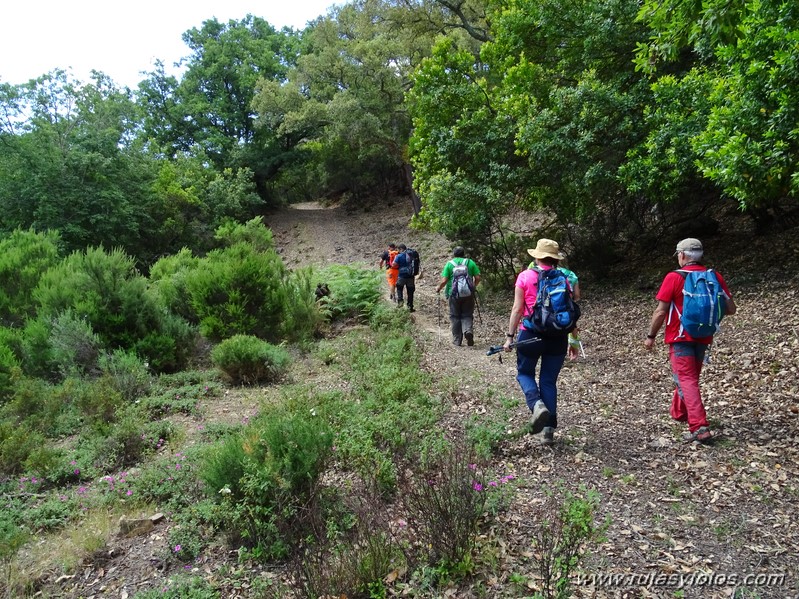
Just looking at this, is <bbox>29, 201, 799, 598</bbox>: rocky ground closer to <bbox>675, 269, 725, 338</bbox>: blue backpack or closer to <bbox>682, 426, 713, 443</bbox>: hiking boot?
<bbox>682, 426, 713, 443</bbox>: hiking boot

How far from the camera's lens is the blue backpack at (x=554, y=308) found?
4223mm

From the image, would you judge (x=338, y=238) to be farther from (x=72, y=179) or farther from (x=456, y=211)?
(x=456, y=211)

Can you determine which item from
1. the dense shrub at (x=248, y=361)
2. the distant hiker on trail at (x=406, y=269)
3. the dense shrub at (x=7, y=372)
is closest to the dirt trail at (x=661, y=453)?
the dense shrub at (x=248, y=361)

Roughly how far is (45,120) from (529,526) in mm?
26554

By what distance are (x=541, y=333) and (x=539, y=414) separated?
0.73 m

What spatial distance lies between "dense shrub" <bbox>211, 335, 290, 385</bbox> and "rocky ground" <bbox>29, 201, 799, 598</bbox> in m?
0.73

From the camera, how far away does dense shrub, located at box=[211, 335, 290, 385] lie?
873cm

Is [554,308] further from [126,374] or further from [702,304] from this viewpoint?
[126,374]

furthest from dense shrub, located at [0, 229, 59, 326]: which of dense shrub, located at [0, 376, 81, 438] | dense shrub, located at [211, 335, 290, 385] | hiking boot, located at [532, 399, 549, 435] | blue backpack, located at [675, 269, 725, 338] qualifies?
blue backpack, located at [675, 269, 725, 338]

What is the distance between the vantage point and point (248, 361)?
8750 millimetres

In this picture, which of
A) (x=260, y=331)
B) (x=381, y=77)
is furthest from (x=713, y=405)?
(x=381, y=77)

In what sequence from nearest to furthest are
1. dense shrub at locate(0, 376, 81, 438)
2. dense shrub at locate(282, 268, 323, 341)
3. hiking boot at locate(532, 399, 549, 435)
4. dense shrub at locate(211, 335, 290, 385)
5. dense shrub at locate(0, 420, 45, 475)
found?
hiking boot at locate(532, 399, 549, 435), dense shrub at locate(0, 420, 45, 475), dense shrub at locate(0, 376, 81, 438), dense shrub at locate(211, 335, 290, 385), dense shrub at locate(282, 268, 323, 341)

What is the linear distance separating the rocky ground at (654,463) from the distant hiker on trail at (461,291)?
576 mm

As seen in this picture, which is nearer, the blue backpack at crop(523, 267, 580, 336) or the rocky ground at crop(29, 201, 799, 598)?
the rocky ground at crop(29, 201, 799, 598)
